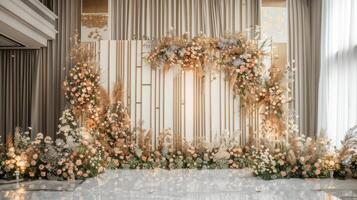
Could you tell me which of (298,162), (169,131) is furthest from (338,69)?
(169,131)

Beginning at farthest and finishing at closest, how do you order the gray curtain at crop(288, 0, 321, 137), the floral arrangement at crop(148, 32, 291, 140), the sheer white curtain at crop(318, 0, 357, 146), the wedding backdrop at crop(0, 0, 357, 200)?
the gray curtain at crop(288, 0, 321, 137) < the floral arrangement at crop(148, 32, 291, 140) < the sheer white curtain at crop(318, 0, 357, 146) < the wedding backdrop at crop(0, 0, 357, 200)

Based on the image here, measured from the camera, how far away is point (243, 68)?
24.4ft

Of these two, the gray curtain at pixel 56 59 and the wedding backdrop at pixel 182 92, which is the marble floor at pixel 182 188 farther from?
the gray curtain at pixel 56 59

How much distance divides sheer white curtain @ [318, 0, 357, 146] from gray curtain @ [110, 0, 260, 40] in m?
1.67

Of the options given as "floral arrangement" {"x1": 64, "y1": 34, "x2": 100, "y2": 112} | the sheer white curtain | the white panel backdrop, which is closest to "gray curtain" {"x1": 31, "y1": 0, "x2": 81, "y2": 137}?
"floral arrangement" {"x1": 64, "y1": 34, "x2": 100, "y2": 112}

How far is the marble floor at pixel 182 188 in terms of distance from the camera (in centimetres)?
477

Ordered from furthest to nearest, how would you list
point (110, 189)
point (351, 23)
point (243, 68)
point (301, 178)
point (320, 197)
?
1. point (243, 68)
2. point (351, 23)
3. point (301, 178)
4. point (110, 189)
5. point (320, 197)

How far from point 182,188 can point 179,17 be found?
4524 mm

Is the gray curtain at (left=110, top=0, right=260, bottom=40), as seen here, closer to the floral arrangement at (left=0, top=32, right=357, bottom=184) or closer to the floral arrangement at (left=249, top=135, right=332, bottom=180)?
the floral arrangement at (left=0, top=32, right=357, bottom=184)

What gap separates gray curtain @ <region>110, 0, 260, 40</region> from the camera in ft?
29.1

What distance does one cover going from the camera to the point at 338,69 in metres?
7.36

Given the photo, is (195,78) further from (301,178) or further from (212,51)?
(301,178)

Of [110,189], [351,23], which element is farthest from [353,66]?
[110,189]

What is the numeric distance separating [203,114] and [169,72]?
1.00 meters
